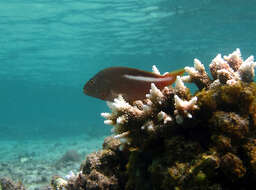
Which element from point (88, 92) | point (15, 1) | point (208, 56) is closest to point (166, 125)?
point (88, 92)

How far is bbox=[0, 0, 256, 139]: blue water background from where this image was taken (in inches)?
843

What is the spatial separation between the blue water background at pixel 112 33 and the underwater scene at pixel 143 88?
0.13 metres

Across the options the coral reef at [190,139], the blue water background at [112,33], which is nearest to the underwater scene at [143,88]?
the coral reef at [190,139]

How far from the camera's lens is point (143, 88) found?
2688 millimetres

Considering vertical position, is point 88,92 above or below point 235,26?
below

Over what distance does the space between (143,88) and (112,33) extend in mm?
26689

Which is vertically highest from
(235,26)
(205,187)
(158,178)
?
(235,26)

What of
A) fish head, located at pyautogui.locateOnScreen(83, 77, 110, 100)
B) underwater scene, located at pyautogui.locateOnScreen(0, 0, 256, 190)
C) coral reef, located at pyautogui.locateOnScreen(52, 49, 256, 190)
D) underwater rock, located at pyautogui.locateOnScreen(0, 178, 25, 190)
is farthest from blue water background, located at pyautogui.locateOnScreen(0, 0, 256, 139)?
coral reef, located at pyautogui.locateOnScreen(52, 49, 256, 190)

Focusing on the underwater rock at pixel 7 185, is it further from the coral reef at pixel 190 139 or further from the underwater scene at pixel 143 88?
the coral reef at pixel 190 139

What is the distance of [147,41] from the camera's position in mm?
31406

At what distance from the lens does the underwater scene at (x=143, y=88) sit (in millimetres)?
1915

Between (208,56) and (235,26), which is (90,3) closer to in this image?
(235,26)

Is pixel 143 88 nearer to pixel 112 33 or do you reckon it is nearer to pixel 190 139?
pixel 190 139

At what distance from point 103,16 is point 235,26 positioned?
15.9 metres
